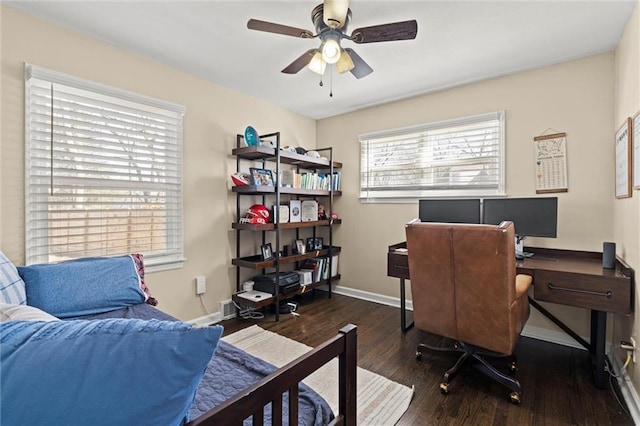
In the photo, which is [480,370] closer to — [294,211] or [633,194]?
[633,194]

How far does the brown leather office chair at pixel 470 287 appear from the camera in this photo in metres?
1.66

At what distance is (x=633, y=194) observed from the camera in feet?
5.85

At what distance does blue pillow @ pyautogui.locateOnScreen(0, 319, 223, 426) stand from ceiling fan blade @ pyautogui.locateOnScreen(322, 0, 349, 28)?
1670 millimetres

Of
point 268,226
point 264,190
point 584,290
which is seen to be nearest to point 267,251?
point 268,226

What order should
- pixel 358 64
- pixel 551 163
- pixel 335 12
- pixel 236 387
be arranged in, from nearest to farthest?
pixel 236 387 → pixel 335 12 → pixel 358 64 → pixel 551 163

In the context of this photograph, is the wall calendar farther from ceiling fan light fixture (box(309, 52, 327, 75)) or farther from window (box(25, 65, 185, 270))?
window (box(25, 65, 185, 270))

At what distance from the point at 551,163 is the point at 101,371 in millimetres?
3198

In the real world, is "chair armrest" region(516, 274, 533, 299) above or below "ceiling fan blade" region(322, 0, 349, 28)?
below

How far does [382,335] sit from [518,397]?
44.6 inches

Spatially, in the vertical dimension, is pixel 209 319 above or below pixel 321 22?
below

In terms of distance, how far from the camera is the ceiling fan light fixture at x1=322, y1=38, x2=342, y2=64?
1812mm

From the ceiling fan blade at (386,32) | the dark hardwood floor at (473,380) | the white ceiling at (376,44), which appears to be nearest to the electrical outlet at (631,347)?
the dark hardwood floor at (473,380)

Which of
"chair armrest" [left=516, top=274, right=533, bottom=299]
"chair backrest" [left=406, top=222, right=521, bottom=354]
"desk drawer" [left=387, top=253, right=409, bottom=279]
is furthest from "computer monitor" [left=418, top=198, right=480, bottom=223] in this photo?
"chair backrest" [left=406, top=222, right=521, bottom=354]

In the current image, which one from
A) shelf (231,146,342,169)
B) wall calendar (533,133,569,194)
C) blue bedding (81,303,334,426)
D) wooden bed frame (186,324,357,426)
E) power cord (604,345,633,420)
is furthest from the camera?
shelf (231,146,342,169)
